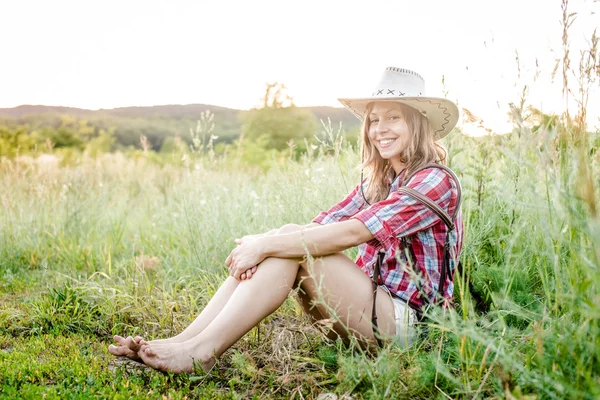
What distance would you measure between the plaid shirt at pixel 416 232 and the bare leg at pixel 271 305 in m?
0.16

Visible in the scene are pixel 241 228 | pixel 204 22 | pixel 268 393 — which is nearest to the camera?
pixel 268 393

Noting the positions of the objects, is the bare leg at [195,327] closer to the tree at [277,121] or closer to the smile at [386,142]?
the smile at [386,142]

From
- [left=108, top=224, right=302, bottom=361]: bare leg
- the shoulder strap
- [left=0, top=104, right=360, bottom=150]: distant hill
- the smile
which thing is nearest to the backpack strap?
the shoulder strap

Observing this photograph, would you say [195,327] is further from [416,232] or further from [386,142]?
[386,142]

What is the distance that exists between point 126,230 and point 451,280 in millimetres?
4074

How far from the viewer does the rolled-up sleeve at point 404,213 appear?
245cm

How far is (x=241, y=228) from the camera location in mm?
4641

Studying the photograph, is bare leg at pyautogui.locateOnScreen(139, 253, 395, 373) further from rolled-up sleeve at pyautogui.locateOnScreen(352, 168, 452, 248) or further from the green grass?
rolled-up sleeve at pyautogui.locateOnScreen(352, 168, 452, 248)

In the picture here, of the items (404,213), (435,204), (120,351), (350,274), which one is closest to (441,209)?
(435,204)

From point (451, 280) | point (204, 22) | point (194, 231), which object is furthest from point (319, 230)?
point (204, 22)

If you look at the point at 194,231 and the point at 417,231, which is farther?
the point at 194,231

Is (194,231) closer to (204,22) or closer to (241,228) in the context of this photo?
(241,228)

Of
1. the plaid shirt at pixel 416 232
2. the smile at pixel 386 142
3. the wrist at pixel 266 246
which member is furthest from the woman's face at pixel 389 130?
the wrist at pixel 266 246

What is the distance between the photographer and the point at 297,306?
3.25 metres
